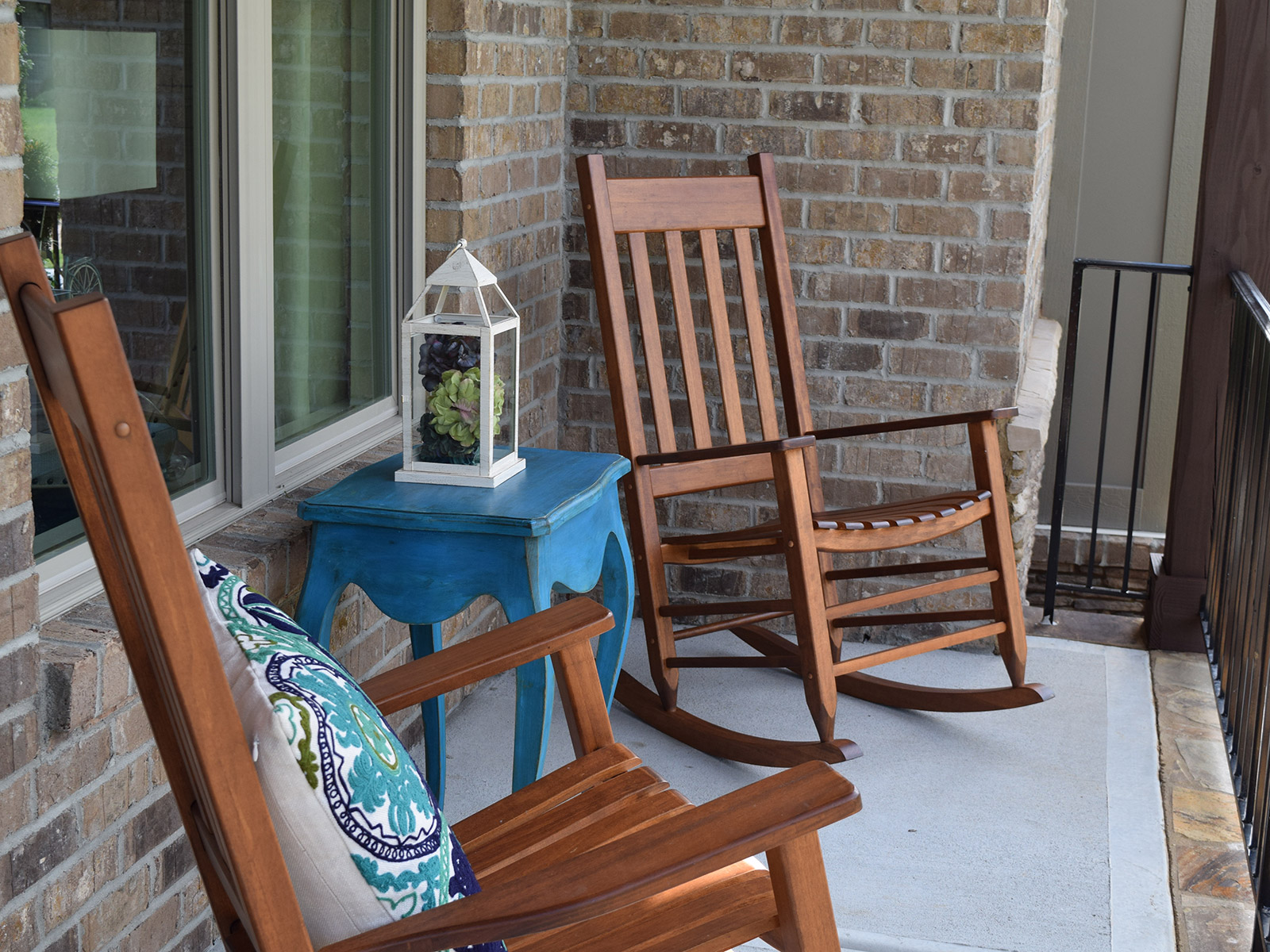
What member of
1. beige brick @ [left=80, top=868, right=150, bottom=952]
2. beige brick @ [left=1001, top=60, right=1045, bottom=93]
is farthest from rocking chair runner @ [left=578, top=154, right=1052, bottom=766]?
beige brick @ [left=80, top=868, right=150, bottom=952]

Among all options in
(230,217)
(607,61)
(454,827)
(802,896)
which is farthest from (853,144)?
(802,896)

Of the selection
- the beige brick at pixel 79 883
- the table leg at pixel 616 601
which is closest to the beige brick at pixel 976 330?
the table leg at pixel 616 601

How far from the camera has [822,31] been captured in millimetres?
2963

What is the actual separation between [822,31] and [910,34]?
196 mm

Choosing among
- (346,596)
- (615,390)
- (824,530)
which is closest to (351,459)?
(346,596)

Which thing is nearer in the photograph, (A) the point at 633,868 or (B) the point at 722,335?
(A) the point at 633,868

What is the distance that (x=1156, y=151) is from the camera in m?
4.96

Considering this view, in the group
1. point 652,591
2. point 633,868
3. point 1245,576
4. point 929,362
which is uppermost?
point 929,362

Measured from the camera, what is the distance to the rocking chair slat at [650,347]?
8.81 feet

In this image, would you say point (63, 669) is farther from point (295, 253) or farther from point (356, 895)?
point (295, 253)

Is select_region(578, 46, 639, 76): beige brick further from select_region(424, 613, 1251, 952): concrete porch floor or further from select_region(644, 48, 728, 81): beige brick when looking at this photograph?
select_region(424, 613, 1251, 952): concrete porch floor

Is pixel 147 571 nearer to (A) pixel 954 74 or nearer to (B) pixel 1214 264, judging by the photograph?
(A) pixel 954 74

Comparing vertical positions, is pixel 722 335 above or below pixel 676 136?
below

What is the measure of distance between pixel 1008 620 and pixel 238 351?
1.60 m
